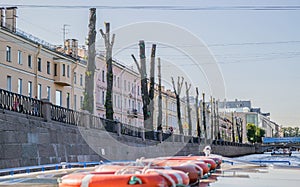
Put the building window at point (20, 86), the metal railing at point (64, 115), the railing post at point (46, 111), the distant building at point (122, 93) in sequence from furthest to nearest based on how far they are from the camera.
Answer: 1. the distant building at point (122, 93)
2. the building window at point (20, 86)
3. the railing post at point (46, 111)
4. the metal railing at point (64, 115)

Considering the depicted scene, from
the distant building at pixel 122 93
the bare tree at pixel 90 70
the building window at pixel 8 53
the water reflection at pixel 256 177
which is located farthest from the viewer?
the distant building at pixel 122 93

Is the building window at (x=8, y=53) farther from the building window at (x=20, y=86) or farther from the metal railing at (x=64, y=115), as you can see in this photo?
the metal railing at (x=64, y=115)

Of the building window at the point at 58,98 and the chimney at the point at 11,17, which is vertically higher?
the chimney at the point at 11,17

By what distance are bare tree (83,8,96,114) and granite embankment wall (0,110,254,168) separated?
1986 millimetres

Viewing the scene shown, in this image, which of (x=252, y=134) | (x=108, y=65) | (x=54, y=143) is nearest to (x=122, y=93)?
(x=108, y=65)

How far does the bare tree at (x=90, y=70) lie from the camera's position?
30.8 meters

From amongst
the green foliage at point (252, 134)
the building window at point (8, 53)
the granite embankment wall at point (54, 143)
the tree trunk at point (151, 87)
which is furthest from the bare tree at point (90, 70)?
the green foliage at point (252, 134)

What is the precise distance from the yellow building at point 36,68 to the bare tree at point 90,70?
6855mm

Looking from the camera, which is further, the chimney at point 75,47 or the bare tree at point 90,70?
the chimney at point 75,47

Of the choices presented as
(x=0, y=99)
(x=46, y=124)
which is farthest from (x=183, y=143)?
(x=0, y=99)

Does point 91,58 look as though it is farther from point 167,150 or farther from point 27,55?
point 167,150

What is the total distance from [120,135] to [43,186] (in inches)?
799

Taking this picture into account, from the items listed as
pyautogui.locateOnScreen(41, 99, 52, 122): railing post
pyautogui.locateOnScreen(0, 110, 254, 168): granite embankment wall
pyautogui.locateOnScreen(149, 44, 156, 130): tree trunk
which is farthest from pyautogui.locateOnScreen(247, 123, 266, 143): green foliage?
pyautogui.locateOnScreen(41, 99, 52, 122): railing post

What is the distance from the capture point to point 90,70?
3117 cm
